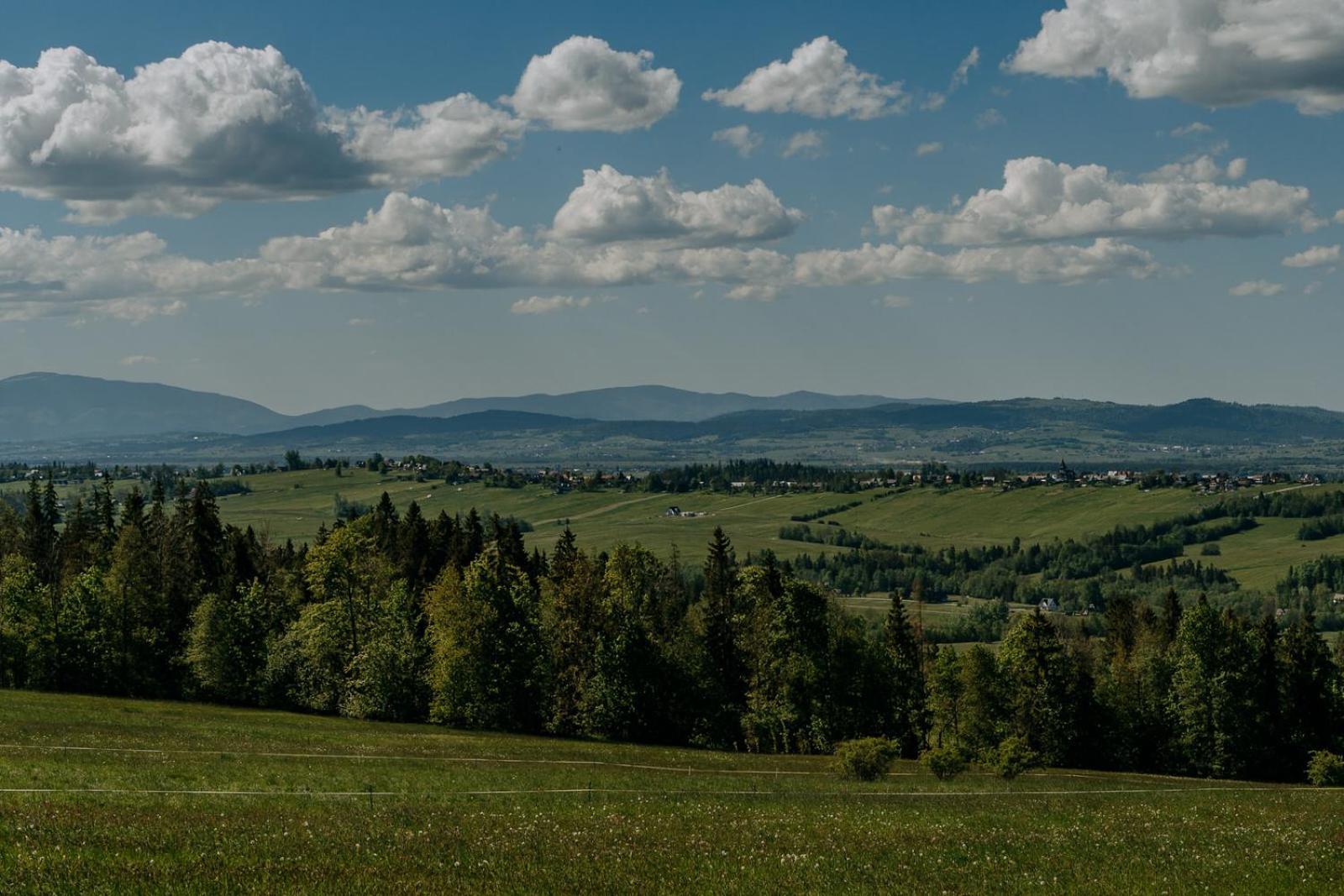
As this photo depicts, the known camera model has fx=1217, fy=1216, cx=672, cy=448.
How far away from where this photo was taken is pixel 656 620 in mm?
98312

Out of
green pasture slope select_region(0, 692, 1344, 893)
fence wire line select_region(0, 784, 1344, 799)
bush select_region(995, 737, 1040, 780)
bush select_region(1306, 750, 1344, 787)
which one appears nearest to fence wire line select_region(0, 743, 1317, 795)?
green pasture slope select_region(0, 692, 1344, 893)

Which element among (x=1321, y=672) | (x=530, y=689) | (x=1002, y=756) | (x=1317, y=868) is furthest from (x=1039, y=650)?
(x=1317, y=868)

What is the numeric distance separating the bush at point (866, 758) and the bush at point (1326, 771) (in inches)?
1787

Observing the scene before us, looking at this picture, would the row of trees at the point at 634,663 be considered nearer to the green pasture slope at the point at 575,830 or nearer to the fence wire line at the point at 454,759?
the fence wire line at the point at 454,759

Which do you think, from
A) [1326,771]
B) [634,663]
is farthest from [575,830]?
[1326,771]

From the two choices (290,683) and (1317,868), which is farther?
(290,683)

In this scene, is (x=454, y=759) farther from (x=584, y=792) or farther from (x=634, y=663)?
(x=634, y=663)

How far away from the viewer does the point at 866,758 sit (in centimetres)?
5434

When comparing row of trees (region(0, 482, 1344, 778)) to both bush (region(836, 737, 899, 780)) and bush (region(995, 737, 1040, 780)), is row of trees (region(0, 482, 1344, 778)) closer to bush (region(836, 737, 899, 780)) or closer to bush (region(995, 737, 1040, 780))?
bush (region(995, 737, 1040, 780))

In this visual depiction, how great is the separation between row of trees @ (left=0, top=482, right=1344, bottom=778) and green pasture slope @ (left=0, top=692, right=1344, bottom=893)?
3284 centimetres

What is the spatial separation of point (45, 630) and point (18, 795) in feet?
228

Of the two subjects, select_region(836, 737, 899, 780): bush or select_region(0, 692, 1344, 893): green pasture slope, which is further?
select_region(836, 737, 899, 780): bush

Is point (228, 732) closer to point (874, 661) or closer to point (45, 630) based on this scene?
point (45, 630)

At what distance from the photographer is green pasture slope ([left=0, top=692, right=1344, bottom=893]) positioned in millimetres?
22094
